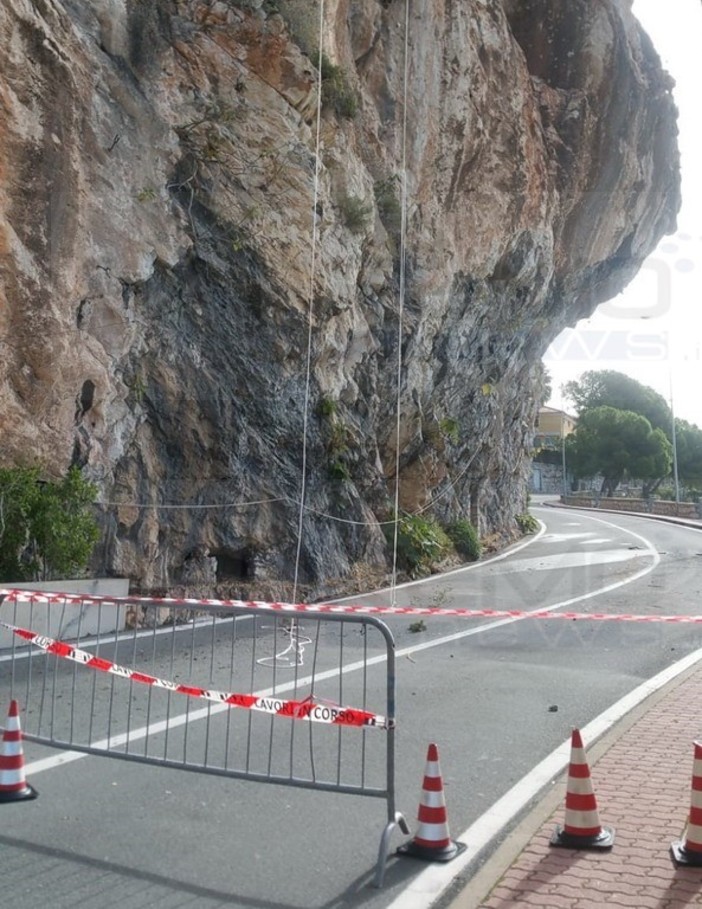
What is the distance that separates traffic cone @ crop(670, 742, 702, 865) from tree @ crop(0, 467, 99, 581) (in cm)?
821

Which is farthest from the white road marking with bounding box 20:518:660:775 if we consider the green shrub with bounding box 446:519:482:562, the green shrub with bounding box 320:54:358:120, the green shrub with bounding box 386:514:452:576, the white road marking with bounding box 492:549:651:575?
the green shrub with bounding box 320:54:358:120

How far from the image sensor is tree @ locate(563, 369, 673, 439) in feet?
256

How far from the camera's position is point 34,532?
34.7ft

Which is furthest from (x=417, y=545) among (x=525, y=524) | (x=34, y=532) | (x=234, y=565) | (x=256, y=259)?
(x=525, y=524)

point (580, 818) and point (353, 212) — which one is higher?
point (353, 212)

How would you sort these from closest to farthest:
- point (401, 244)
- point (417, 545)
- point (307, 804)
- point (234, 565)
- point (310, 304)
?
point (307, 804), point (234, 565), point (310, 304), point (417, 545), point (401, 244)

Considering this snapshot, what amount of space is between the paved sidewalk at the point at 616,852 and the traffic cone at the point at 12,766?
255 centimetres

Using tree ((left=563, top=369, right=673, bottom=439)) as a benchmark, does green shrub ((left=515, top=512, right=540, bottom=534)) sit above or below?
below

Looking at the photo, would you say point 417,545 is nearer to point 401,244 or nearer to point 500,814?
point 401,244

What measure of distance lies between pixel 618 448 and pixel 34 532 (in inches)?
2514

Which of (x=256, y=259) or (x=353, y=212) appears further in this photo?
(x=353, y=212)

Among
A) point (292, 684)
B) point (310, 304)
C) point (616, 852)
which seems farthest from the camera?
point (310, 304)

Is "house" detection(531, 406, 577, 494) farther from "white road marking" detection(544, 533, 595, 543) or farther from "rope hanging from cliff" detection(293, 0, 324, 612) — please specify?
"rope hanging from cliff" detection(293, 0, 324, 612)

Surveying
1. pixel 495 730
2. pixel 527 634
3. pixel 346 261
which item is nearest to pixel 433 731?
pixel 495 730
